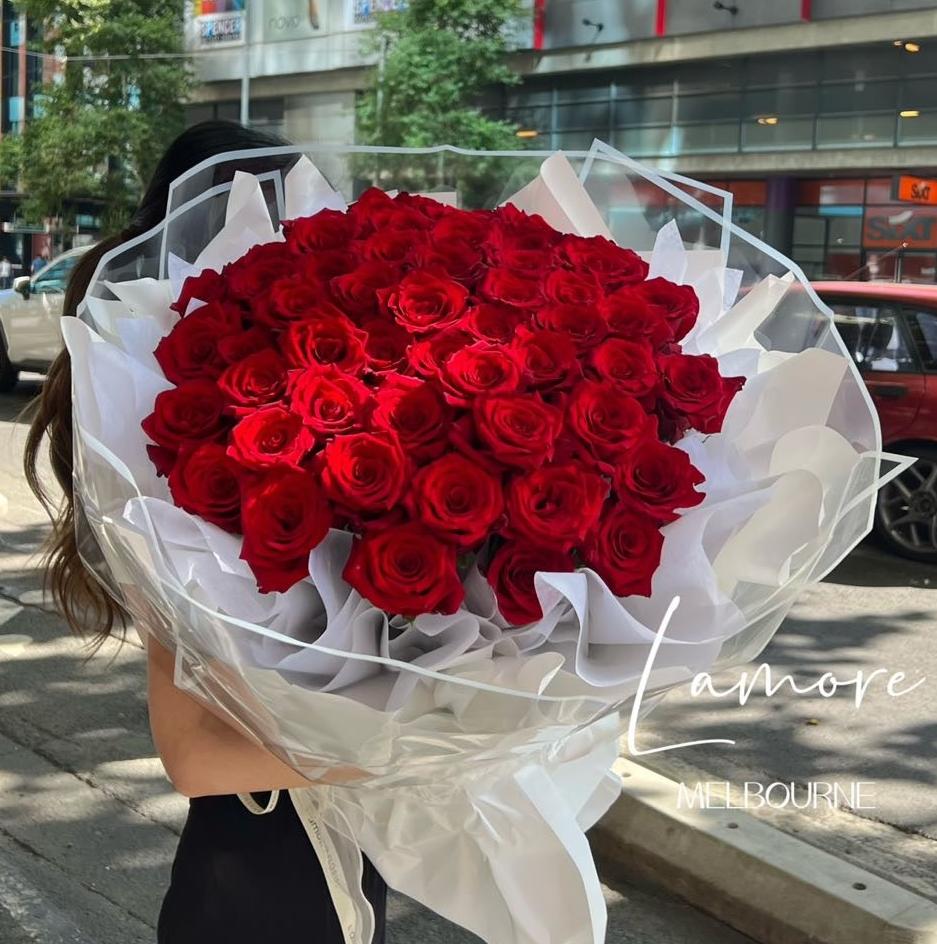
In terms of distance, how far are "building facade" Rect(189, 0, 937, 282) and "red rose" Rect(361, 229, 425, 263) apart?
416 inches

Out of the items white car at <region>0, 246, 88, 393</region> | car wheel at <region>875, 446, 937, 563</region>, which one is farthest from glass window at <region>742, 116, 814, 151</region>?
white car at <region>0, 246, 88, 393</region>

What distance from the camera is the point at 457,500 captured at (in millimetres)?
1163

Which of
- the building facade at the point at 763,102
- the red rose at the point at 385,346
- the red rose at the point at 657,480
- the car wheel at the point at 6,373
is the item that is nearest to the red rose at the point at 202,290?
the red rose at the point at 385,346

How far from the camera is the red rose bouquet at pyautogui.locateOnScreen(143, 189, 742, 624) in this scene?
3.83 ft

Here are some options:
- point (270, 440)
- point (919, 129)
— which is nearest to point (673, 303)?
point (270, 440)

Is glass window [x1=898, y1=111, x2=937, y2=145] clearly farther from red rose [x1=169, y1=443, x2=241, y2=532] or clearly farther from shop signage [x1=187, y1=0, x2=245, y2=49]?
Answer: red rose [x1=169, y1=443, x2=241, y2=532]

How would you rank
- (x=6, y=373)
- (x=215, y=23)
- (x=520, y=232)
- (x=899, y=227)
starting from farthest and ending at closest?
1. (x=215, y=23)
2. (x=6, y=373)
3. (x=899, y=227)
4. (x=520, y=232)

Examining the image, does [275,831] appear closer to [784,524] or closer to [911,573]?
[784,524]

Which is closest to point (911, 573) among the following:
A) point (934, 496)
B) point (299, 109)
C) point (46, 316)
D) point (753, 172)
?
point (934, 496)

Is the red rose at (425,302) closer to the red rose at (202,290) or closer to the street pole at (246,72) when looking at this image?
the red rose at (202,290)

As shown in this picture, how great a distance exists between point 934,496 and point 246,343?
6.51 metres

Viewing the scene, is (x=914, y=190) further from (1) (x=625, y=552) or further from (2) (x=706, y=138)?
(1) (x=625, y=552)

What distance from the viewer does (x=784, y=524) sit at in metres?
1.28

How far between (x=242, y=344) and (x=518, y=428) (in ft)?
1.13
